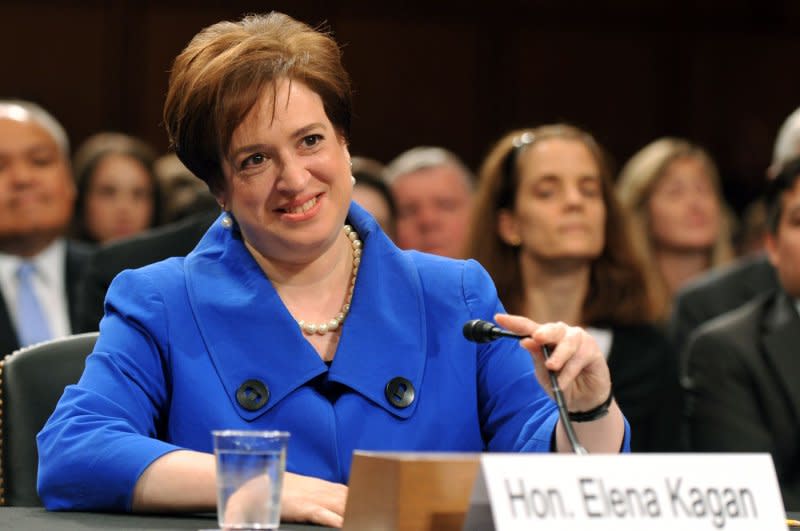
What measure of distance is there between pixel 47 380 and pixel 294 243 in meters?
0.53

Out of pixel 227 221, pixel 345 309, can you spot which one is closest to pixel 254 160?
pixel 227 221

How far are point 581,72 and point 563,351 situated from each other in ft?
22.4

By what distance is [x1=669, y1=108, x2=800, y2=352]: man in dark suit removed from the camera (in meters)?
Result: 5.08

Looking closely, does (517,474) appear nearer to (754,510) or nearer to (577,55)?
(754,510)

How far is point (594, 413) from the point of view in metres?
2.09

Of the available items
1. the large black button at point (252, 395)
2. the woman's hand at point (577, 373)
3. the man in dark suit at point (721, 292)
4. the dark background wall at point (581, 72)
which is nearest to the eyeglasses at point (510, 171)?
the man in dark suit at point (721, 292)

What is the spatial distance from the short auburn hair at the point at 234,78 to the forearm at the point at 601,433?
702mm

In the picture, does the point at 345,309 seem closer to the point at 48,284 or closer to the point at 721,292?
the point at 48,284

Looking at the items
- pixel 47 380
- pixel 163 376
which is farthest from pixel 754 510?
pixel 47 380

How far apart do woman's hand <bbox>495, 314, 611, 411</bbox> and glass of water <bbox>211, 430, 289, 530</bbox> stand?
0.38 metres

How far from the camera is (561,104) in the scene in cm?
Answer: 854

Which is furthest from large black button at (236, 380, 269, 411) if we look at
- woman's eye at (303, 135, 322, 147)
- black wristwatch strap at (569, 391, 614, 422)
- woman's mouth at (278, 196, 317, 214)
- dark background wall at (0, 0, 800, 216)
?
dark background wall at (0, 0, 800, 216)

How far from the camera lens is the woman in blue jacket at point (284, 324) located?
7.56ft

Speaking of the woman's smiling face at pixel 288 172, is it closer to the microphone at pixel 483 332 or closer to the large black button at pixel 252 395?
the large black button at pixel 252 395
